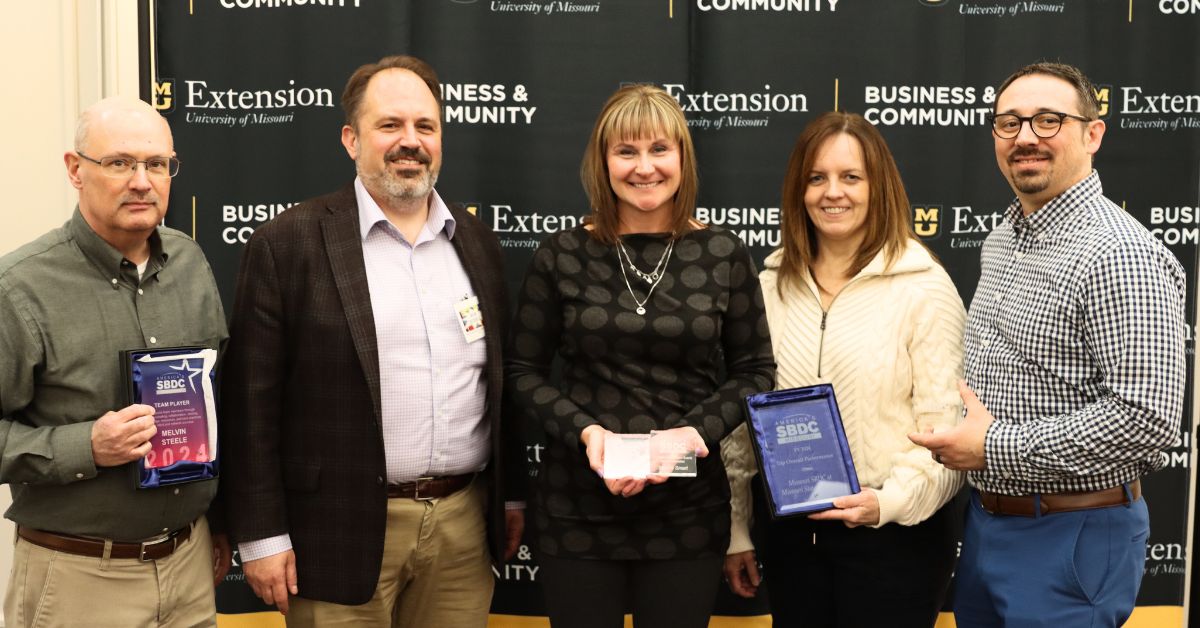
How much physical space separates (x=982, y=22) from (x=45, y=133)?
351 cm

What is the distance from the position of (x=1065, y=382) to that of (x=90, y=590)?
245 centimetres

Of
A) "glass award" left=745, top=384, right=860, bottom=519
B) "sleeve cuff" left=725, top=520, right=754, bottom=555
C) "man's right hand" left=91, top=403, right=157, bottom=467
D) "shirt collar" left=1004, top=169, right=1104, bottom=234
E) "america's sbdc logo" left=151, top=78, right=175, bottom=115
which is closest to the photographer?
"man's right hand" left=91, top=403, right=157, bottom=467

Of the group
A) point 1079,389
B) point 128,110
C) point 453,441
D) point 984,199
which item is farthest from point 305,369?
point 984,199

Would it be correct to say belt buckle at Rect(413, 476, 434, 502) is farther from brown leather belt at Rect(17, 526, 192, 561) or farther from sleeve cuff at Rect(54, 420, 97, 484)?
sleeve cuff at Rect(54, 420, 97, 484)

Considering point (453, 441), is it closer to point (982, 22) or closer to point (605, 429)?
point (605, 429)

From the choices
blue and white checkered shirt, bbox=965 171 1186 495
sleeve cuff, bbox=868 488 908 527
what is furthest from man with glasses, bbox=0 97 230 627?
blue and white checkered shirt, bbox=965 171 1186 495

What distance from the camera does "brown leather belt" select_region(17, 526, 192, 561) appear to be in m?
2.36

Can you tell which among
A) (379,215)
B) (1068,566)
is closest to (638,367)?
(379,215)

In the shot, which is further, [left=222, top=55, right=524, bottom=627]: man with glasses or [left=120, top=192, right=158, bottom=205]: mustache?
[left=222, top=55, right=524, bottom=627]: man with glasses

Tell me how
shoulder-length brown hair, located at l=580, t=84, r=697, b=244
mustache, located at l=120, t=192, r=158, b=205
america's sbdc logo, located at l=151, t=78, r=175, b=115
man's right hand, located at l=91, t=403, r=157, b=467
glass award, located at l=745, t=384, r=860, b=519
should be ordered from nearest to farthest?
man's right hand, located at l=91, t=403, r=157, b=467 < mustache, located at l=120, t=192, r=158, b=205 < glass award, located at l=745, t=384, r=860, b=519 < shoulder-length brown hair, located at l=580, t=84, r=697, b=244 < america's sbdc logo, located at l=151, t=78, r=175, b=115

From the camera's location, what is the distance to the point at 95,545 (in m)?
2.37

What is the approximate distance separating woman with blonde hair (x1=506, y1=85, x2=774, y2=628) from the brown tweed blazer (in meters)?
0.46

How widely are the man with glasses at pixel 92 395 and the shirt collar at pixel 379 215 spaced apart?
1.71 feet

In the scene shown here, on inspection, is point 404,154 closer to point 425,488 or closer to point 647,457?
Result: point 425,488
